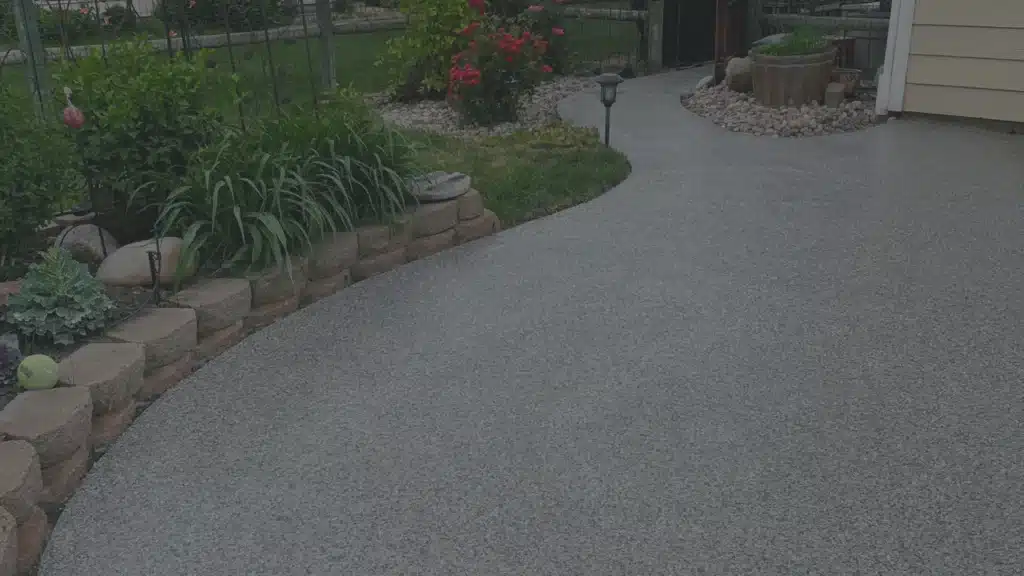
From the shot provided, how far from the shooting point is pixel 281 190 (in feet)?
11.2

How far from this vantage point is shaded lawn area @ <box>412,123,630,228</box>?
4828 millimetres

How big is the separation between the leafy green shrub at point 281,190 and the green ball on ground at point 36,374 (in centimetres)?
82

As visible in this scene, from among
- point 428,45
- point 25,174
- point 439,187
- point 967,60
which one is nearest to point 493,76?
point 428,45

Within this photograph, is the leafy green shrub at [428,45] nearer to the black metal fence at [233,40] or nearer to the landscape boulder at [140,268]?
the black metal fence at [233,40]

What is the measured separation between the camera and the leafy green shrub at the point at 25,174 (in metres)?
3.05

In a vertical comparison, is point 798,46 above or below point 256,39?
below

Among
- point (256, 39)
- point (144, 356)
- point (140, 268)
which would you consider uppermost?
point (256, 39)

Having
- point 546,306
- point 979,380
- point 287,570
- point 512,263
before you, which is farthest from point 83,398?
point 979,380

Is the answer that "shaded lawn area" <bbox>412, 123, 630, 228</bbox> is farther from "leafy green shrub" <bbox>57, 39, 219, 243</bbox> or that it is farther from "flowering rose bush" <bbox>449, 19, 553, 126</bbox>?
"leafy green shrub" <bbox>57, 39, 219, 243</bbox>

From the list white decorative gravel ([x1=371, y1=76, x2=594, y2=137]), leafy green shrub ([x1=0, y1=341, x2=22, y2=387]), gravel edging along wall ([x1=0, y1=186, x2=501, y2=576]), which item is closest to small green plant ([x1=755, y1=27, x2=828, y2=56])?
white decorative gravel ([x1=371, y1=76, x2=594, y2=137])

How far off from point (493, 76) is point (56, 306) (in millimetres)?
4215

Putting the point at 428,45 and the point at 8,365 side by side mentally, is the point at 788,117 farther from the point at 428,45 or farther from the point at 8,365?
the point at 8,365

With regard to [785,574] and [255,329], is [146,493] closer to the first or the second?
[255,329]

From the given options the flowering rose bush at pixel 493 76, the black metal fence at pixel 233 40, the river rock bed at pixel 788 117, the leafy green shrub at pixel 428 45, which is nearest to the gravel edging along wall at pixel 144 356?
the black metal fence at pixel 233 40
